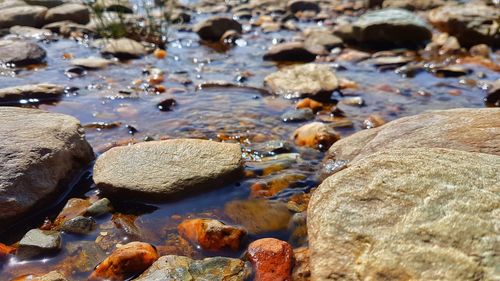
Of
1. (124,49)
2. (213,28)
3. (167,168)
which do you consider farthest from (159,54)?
(167,168)

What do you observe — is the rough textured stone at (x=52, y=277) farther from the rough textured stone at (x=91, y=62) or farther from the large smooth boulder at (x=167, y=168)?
the rough textured stone at (x=91, y=62)

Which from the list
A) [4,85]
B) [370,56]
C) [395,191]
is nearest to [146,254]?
[395,191]

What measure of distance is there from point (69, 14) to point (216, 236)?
6934 mm

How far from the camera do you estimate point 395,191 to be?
1.80 metres

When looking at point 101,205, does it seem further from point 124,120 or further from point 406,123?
point 406,123

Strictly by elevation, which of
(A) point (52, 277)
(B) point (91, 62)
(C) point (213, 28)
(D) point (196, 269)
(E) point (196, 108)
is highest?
(A) point (52, 277)

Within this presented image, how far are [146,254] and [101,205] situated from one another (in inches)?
22.6

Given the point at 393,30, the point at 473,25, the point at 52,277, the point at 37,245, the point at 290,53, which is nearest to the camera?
the point at 52,277

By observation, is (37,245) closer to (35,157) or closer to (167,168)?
(35,157)

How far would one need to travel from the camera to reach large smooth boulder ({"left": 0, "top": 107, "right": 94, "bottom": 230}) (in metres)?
2.28

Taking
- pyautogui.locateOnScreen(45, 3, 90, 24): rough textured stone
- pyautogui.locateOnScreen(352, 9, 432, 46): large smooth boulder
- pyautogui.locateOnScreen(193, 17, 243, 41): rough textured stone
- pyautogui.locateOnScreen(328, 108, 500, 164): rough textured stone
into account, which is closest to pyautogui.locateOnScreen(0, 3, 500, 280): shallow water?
pyautogui.locateOnScreen(328, 108, 500, 164): rough textured stone

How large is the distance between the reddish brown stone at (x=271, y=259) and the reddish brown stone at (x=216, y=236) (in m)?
0.10

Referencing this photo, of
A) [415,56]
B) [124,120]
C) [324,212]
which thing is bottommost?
[415,56]

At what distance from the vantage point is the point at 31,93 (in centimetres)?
409
